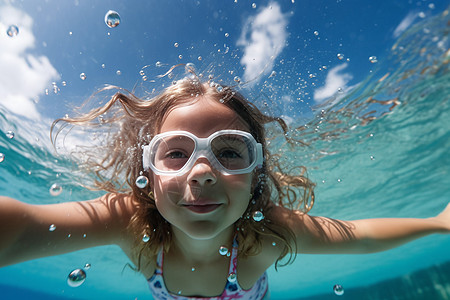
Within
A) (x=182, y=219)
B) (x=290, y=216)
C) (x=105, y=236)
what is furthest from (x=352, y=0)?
(x=105, y=236)

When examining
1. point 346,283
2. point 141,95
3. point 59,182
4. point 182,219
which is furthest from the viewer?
point 346,283

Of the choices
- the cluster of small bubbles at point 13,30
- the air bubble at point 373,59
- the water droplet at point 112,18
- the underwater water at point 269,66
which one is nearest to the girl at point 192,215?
the underwater water at point 269,66

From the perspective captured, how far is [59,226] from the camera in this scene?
3320 millimetres

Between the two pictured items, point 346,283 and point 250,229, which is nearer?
point 250,229

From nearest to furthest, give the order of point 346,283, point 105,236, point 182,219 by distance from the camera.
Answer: point 182,219
point 105,236
point 346,283

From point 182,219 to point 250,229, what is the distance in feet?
5.51

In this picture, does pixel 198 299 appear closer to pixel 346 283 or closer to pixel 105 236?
pixel 105 236

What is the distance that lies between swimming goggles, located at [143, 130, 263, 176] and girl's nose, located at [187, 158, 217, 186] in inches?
4.1

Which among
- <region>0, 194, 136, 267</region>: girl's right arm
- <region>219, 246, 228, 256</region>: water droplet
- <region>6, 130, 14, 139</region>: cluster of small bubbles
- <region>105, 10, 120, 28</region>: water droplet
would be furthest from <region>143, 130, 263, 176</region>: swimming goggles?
<region>6, 130, 14, 139</region>: cluster of small bubbles

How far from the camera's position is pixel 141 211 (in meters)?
4.32

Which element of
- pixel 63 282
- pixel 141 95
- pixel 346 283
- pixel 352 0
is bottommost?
pixel 63 282

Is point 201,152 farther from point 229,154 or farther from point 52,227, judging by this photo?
point 52,227

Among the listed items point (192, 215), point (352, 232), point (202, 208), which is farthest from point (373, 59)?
point (192, 215)

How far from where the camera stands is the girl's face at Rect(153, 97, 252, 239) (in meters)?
3.03
